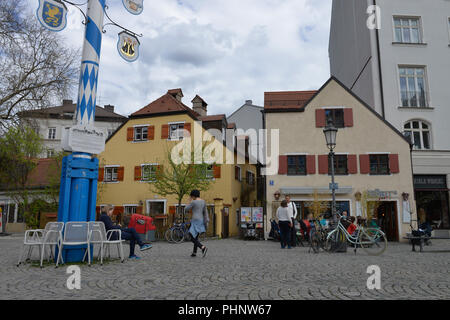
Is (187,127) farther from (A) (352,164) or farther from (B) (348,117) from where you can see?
(A) (352,164)

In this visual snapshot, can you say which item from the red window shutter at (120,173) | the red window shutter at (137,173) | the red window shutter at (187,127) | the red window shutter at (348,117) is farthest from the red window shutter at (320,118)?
the red window shutter at (120,173)

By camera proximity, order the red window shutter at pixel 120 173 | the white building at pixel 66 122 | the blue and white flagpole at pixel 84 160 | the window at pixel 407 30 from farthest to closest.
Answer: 1. the white building at pixel 66 122
2. the red window shutter at pixel 120 173
3. the window at pixel 407 30
4. the blue and white flagpole at pixel 84 160

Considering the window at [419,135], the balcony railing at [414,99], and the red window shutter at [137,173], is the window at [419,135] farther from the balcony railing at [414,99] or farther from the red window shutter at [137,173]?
the red window shutter at [137,173]

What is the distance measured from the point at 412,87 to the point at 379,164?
19.4 feet

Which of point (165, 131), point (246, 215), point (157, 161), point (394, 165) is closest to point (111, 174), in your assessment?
point (157, 161)

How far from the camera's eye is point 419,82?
74.3ft

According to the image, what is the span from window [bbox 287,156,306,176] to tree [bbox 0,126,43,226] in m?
16.3

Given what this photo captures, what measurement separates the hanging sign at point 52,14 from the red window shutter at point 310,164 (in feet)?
51.1

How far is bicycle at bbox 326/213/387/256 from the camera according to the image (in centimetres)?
987

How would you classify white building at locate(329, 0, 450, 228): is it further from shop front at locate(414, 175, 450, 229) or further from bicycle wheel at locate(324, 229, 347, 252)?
bicycle wheel at locate(324, 229, 347, 252)

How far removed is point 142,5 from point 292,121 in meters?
13.3

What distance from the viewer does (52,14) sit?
25.7 feet

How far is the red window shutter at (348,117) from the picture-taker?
2111 centimetres
